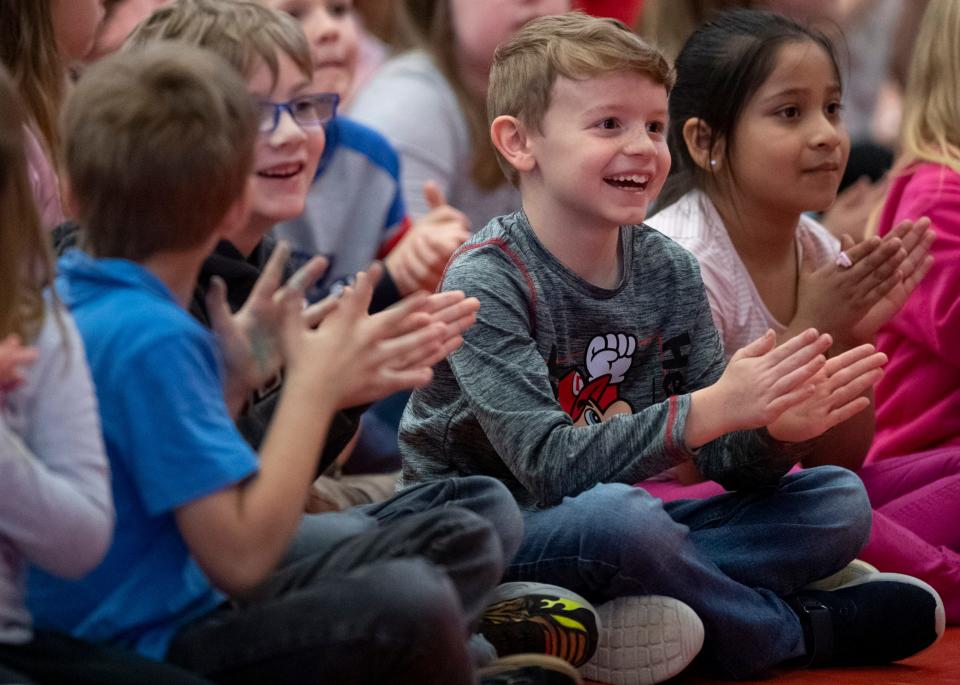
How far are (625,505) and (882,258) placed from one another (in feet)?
1.93

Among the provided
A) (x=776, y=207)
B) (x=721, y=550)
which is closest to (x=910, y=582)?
(x=721, y=550)

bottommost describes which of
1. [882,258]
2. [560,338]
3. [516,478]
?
[516,478]

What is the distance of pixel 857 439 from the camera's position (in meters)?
2.26

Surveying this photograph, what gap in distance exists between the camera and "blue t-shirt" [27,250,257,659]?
1.33 meters

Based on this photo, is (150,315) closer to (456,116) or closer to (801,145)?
(801,145)

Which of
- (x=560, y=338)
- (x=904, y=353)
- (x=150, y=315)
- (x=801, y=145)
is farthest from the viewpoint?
(x=904, y=353)

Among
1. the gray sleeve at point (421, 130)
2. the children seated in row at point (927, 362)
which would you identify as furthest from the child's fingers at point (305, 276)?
the gray sleeve at point (421, 130)

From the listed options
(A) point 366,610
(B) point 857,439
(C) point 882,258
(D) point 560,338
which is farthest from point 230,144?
(B) point 857,439

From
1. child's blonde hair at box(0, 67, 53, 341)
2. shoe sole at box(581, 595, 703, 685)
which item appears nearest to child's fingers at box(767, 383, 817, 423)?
shoe sole at box(581, 595, 703, 685)

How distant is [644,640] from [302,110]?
79 cm

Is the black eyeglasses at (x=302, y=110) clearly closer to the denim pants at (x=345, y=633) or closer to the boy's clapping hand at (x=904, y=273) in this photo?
the denim pants at (x=345, y=633)

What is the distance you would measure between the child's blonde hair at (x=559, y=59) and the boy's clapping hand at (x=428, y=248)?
1.19ft

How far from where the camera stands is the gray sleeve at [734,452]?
6.17 feet

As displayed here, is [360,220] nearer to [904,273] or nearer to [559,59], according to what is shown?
[559,59]
